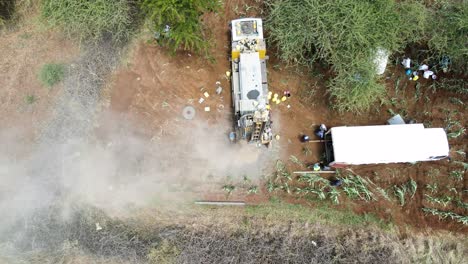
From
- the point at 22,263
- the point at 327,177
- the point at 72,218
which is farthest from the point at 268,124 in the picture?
the point at 22,263

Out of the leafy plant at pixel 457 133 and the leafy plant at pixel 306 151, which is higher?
the leafy plant at pixel 457 133

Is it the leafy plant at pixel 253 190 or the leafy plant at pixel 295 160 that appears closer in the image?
the leafy plant at pixel 253 190

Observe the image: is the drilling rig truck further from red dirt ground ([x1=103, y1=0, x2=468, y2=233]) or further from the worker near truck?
the worker near truck

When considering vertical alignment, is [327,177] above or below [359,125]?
below

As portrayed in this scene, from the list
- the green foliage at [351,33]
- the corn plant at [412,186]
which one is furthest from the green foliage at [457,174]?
the green foliage at [351,33]

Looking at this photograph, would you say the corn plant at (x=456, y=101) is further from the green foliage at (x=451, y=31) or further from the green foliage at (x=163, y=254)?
the green foliage at (x=163, y=254)

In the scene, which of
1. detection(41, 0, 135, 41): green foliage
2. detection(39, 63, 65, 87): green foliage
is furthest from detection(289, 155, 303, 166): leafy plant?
→ detection(39, 63, 65, 87): green foliage

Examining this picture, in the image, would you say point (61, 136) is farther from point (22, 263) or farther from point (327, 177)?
point (327, 177)
